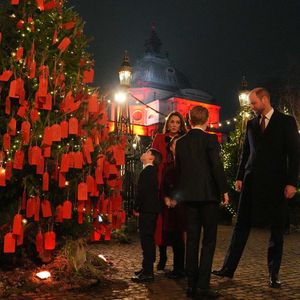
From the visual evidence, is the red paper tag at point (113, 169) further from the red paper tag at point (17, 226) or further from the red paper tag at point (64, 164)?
the red paper tag at point (17, 226)

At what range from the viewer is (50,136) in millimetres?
4469

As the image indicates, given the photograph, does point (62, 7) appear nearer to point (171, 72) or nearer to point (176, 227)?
point (176, 227)

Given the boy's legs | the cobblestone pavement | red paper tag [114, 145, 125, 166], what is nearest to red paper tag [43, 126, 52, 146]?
red paper tag [114, 145, 125, 166]

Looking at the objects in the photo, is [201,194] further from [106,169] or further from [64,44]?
[64,44]

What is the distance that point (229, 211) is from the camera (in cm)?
1302

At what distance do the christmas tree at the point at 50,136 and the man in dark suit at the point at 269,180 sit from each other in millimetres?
1505

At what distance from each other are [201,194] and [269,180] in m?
0.99

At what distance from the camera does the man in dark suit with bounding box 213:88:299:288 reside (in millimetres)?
4641

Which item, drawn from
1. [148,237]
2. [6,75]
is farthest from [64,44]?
[148,237]

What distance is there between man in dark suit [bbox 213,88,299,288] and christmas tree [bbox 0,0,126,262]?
1.51m

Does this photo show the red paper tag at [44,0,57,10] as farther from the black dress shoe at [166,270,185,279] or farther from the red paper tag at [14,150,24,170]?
the black dress shoe at [166,270,185,279]

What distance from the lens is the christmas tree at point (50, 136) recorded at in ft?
15.0

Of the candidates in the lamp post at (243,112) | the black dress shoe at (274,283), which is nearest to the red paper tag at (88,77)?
the black dress shoe at (274,283)

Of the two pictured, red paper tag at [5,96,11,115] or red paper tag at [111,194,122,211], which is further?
red paper tag at [111,194,122,211]
